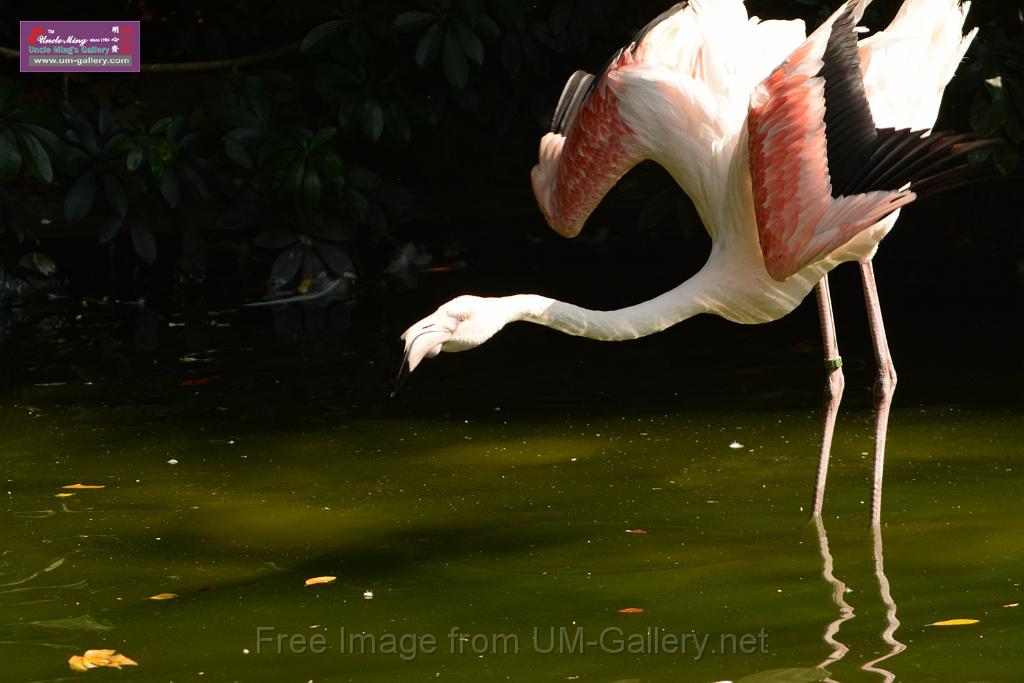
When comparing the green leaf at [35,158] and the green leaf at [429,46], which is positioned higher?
the green leaf at [429,46]

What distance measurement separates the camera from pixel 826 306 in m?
4.81

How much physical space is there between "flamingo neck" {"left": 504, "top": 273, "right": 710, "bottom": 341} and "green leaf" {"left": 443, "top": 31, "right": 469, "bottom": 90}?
333cm

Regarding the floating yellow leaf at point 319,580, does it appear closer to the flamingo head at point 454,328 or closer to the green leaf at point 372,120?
the flamingo head at point 454,328

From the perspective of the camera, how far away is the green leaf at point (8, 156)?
24.1 ft

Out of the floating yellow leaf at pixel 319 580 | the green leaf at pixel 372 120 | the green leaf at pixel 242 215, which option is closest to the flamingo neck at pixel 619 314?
the floating yellow leaf at pixel 319 580

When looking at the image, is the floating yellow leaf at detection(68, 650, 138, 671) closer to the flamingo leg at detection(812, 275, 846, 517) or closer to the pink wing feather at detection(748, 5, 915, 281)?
the pink wing feather at detection(748, 5, 915, 281)

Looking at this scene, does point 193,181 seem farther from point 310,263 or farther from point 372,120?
point 372,120

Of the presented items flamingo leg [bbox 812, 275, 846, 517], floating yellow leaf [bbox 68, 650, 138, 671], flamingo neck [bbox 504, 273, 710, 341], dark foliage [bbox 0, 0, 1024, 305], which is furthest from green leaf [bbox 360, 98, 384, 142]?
floating yellow leaf [bbox 68, 650, 138, 671]

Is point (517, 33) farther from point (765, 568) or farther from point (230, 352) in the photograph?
point (765, 568)

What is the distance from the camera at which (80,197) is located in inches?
313

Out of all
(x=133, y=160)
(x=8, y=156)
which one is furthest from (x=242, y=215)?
(x=8, y=156)

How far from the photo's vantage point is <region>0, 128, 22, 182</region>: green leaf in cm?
734

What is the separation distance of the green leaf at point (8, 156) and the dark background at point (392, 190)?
12 mm

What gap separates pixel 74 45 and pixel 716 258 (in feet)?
20.2
